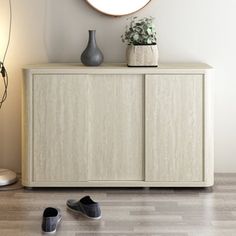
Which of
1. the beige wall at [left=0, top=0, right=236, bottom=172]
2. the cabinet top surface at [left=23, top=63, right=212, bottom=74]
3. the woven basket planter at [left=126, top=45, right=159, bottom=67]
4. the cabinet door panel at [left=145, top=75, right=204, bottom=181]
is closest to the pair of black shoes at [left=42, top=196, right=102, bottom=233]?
the cabinet door panel at [left=145, top=75, right=204, bottom=181]

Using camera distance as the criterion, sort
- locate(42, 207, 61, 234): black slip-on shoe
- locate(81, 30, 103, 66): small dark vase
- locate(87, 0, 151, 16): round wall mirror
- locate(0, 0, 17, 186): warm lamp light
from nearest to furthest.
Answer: locate(42, 207, 61, 234): black slip-on shoe, locate(81, 30, 103, 66): small dark vase, locate(0, 0, 17, 186): warm lamp light, locate(87, 0, 151, 16): round wall mirror

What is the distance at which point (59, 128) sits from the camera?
413 cm

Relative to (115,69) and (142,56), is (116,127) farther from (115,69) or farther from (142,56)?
(142,56)

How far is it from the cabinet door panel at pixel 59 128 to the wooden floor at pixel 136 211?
0.45 ft

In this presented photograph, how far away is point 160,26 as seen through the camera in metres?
4.45

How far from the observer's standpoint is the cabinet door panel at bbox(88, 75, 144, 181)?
4121 millimetres

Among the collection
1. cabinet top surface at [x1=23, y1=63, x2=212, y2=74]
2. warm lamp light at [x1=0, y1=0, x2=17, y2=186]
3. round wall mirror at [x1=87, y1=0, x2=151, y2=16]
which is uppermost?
round wall mirror at [x1=87, y1=0, x2=151, y2=16]

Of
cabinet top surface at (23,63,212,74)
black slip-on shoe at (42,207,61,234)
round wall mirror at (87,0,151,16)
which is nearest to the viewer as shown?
black slip-on shoe at (42,207,61,234)

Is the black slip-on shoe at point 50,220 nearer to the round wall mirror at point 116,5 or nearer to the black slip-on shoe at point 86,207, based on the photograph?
the black slip-on shoe at point 86,207

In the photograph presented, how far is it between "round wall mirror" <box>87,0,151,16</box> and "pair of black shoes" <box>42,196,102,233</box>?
1.33 metres

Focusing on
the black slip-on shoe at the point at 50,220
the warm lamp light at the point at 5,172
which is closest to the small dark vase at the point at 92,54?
the warm lamp light at the point at 5,172

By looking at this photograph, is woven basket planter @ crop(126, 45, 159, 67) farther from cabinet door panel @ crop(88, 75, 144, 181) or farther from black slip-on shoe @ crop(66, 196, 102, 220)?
black slip-on shoe @ crop(66, 196, 102, 220)

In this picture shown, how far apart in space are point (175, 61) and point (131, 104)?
54 cm

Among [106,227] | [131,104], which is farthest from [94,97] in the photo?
[106,227]
